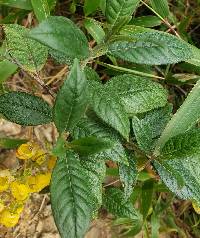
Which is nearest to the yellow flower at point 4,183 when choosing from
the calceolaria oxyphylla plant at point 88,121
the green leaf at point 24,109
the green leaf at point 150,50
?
the calceolaria oxyphylla plant at point 88,121

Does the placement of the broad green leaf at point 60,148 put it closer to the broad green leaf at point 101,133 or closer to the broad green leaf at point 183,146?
the broad green leaf at point 101,133

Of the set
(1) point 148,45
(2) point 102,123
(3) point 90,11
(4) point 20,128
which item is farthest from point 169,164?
(4) point 20,128

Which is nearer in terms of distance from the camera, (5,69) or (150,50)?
(150,50)

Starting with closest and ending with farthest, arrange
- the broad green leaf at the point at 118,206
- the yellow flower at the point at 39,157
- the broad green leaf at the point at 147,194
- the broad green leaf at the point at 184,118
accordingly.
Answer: the yellow flower at the point at 39,157 < the broad green leaf at the point at 184,118 < the broad green leaf at the point at 118,206 < the broad green leaf at the point at 147,194

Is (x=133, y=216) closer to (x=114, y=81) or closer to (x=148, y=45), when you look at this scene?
(x=114, y=81)

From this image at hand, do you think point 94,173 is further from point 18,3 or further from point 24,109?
point 18,3

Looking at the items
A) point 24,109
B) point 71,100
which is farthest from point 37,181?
point 71,100

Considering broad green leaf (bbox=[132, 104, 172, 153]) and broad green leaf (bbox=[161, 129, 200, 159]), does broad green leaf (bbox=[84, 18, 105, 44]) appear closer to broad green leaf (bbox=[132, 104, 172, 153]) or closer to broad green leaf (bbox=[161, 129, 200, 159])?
broad green leaf (bbox=[132, 104, 172, 153])
